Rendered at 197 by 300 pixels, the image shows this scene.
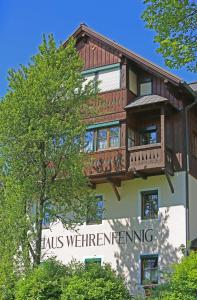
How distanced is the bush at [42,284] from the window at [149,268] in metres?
5.98

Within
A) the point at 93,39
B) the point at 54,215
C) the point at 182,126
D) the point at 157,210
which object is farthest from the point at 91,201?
the point at 93,39

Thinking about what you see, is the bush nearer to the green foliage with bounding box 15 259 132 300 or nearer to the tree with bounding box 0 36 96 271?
the green foliage with bounding box 15 259 132 300

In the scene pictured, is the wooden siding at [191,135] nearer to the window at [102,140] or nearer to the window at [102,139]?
the window at [102,139]

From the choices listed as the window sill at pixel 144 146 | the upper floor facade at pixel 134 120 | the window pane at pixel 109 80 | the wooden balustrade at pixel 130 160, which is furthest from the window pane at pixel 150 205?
the window pane at pixel 109 80

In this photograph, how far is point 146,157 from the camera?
27594 millimetres

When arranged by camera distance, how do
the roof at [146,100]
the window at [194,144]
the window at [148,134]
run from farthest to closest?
1. the window at [194,144]
2. the window at [148,134]
3. the roof at [146,100]

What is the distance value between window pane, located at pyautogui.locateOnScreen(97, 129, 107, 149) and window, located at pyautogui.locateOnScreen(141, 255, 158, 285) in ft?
18.8

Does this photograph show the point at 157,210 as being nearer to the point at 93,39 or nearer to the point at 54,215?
the point at 54,215

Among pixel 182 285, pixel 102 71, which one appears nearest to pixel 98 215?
pixel 102 71

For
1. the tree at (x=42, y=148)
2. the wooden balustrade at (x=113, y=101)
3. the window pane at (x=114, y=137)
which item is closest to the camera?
the tree at (x=42, y=148)

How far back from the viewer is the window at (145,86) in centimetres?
3022

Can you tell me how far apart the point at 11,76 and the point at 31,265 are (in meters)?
8.33

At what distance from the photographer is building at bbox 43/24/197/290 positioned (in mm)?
27594

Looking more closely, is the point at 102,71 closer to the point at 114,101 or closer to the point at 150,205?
the point at 114,101
